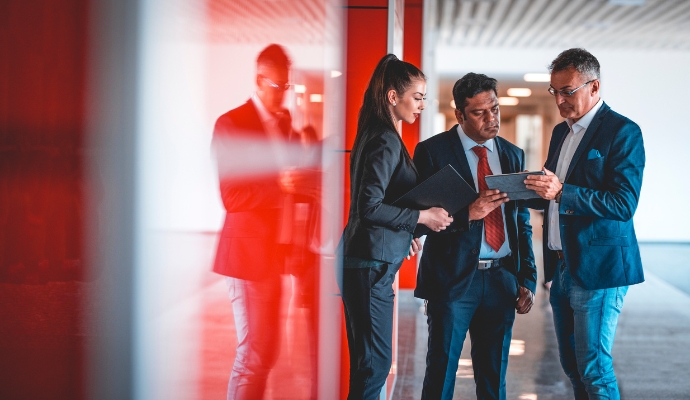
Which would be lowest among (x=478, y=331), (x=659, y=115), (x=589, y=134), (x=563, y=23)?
(x=478, y=331)

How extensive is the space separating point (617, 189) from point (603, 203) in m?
0.09

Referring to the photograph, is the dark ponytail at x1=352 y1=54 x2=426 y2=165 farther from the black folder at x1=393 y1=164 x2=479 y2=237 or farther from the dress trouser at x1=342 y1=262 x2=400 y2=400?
the dress trouser at x1=342 y1=262 x2=400 y2=400

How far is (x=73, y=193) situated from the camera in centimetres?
73

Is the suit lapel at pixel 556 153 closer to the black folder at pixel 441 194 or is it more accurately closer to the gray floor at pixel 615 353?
the black folder at pixel 441 194

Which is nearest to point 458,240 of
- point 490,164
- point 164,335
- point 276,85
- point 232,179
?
point 490,164

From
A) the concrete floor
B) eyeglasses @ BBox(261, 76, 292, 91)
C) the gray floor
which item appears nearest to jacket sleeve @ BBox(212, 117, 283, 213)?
the concrete floor

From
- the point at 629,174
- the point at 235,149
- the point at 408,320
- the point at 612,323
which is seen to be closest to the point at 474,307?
the point at 612,323

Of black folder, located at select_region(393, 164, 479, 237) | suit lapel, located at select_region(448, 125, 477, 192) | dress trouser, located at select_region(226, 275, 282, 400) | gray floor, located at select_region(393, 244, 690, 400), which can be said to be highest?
suit lapel, located at select_region(448, 125, 477, 192)

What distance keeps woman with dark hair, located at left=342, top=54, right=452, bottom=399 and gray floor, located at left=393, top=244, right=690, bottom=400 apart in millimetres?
1747

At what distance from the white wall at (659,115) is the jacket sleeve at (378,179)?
1237 cm

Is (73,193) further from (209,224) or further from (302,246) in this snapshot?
(302,246)

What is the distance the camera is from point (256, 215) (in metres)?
1.46

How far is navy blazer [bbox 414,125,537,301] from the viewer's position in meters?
2.61

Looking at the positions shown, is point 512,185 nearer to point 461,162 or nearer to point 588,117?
point 461,162
